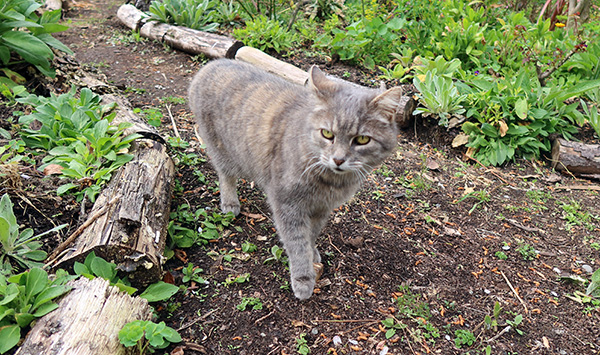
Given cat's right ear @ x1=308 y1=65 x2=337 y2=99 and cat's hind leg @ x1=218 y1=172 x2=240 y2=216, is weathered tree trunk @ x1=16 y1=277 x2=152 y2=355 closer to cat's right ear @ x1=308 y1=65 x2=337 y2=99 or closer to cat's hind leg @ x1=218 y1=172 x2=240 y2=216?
cat's hind leg @ x1=218 y1=172 x2=240 y2=216

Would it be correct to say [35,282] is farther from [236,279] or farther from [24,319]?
[236,279]

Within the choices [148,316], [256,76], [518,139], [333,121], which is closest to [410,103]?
[518,139]

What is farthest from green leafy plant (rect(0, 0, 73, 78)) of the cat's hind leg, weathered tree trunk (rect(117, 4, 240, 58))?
the cat's hind leg

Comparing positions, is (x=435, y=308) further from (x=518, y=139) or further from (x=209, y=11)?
(x=209, y=11)

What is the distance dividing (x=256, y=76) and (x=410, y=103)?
7.70 ft

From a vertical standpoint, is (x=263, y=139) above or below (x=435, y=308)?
above

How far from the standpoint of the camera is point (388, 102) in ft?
8.82

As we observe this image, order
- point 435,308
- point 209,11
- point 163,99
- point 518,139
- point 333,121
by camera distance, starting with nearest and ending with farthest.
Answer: point 333,121 → point 435,308 → point 518,139 → point 163,99 → point 209,11

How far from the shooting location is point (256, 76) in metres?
3.52

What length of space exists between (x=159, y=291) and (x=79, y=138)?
5.14 feet

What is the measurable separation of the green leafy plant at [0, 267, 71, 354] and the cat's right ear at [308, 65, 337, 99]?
1.89 m

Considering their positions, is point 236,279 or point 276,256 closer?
point 236,279

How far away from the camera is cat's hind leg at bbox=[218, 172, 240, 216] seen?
3715 mm

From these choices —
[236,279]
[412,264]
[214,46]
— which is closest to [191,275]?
[236,279]
